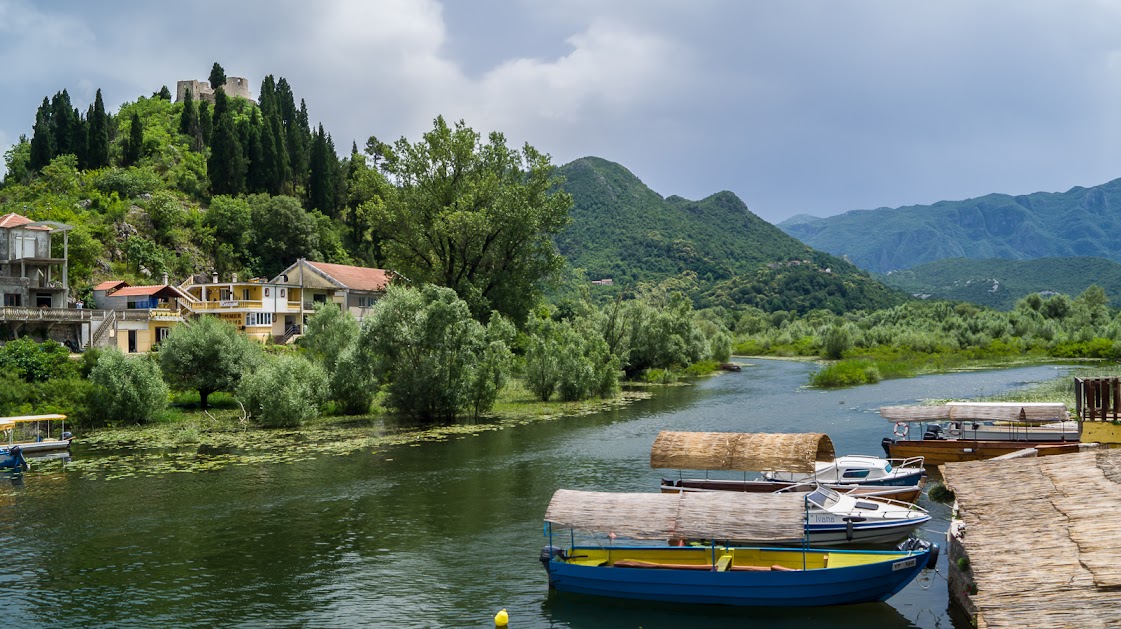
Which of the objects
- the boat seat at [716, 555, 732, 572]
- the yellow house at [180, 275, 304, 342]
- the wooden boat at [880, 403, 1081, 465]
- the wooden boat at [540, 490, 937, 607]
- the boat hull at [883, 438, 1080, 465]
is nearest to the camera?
the wooden boat at [540, 490, 937, 607]

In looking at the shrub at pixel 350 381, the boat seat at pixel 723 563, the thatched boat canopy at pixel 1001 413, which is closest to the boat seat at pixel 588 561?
the boat seat at pixel 723 563

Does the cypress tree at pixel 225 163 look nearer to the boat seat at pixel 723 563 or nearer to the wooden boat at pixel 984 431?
the wooden boat at pixel 984 431

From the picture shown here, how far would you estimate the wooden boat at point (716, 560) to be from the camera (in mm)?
21406

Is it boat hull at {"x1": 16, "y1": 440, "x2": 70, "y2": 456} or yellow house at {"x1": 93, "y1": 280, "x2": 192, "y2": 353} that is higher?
yellow house at {"x1": 93, "y1": 280, "x2": 192, "y2": 353}

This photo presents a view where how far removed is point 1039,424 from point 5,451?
156 feet

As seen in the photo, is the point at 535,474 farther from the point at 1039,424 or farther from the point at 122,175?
the point at 122,175

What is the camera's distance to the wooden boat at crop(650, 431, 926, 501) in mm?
28266

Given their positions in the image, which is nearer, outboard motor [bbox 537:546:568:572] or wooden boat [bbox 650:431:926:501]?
outboard motor [bbox 537:546:568:572]

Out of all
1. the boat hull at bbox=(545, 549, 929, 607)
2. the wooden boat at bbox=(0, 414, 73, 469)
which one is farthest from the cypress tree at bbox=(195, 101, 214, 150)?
the boat hull at bbox=(545, 549, 929, 607)

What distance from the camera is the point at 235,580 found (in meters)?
24.8

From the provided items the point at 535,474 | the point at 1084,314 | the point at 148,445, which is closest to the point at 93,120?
the point at 148,445

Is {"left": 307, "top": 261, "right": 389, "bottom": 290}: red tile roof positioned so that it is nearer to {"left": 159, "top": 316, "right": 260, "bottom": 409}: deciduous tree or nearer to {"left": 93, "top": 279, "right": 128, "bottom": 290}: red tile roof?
{"left": 93, "top": 279, "right": 128, "bottom": 290}: red tile roof

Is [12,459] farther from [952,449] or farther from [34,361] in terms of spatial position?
[952,449]

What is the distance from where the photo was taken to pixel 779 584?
21.6 meters
